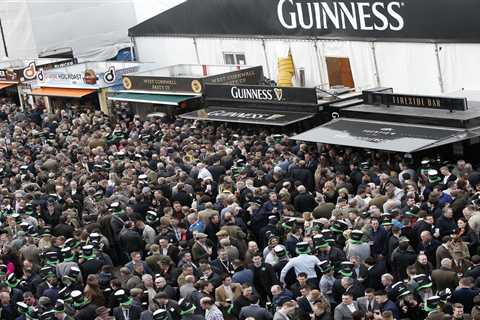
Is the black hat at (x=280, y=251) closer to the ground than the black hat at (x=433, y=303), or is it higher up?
higher up

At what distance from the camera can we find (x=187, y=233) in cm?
1703

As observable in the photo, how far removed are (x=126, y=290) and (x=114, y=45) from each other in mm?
27296

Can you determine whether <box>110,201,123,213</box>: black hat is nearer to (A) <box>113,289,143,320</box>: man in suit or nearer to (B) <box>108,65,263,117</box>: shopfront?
(A) <box>113,289,143,320</box>: man in suit

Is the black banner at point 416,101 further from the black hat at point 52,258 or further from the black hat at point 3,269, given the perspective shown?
the black hat at point 3,269

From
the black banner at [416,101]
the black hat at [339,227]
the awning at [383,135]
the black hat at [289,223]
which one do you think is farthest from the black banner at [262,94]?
the black hat at [339,227]

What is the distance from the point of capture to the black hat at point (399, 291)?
12867mm

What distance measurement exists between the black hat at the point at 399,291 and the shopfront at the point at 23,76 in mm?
21678

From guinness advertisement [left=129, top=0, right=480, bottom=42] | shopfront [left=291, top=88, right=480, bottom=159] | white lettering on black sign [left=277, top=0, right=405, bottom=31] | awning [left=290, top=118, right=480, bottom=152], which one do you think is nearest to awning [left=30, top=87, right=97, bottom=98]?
guinness advertisement [left=129, top=0, right=480, bottom=42]

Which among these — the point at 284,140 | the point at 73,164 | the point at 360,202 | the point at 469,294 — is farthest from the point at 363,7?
the point at 469,294

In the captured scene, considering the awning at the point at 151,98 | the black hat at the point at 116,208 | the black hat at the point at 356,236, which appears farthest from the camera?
the awning at the point at 151,98

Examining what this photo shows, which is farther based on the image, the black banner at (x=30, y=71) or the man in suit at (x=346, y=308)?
the black banner at (x=30, y=71)

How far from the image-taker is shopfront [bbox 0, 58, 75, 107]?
3372 centimetres

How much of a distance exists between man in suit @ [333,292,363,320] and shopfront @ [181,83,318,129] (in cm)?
1023

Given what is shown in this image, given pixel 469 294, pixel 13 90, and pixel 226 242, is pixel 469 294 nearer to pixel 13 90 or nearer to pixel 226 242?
pixel 226 242
